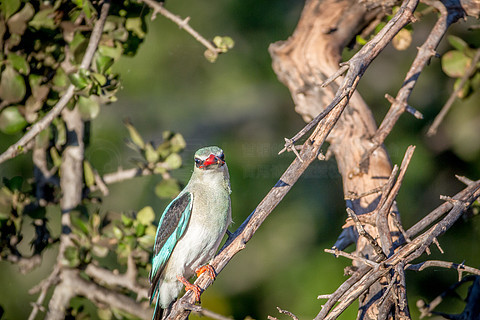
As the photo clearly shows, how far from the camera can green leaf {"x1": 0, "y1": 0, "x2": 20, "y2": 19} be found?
7.84ft

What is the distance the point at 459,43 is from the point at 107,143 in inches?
108

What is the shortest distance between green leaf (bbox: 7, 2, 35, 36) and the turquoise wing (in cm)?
104

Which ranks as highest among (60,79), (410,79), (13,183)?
(60,79)

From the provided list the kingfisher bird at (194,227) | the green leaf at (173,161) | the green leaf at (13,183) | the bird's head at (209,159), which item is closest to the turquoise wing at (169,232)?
the kingfisher bird at (194,227)

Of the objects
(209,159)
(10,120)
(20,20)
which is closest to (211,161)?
(209,159)

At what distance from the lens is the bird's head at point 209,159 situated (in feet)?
8.16

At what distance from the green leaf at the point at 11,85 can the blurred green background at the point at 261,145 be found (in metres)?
1.30

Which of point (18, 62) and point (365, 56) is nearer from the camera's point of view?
point (365, 56)

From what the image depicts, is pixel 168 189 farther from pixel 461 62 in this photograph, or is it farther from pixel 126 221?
pixel 461 62

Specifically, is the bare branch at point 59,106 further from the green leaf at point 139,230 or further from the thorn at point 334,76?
the thorn at point 334,76

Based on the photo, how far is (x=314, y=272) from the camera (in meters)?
4.12

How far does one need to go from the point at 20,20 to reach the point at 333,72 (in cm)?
152

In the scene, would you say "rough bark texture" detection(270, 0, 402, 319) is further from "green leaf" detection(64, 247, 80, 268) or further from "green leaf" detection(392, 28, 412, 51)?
"green leaf" detection(64, 247, 80, 268)

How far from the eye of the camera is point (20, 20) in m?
2.45
